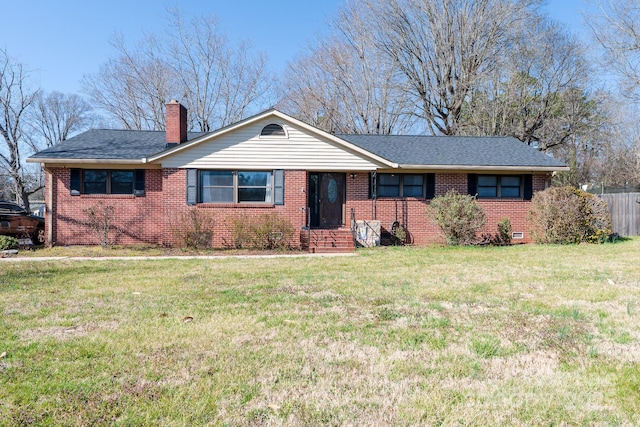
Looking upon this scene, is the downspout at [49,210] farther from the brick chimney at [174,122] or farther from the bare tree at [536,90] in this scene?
the bare tree at [536,90]

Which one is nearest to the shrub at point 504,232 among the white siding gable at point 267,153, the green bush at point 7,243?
the white siding gable at point 267,153

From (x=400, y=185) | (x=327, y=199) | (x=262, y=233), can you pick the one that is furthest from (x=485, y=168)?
(x=262, y=233)

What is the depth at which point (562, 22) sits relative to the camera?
2423 centimetres

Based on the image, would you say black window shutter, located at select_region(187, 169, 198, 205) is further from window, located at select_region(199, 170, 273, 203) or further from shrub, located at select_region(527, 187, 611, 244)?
shrub, located at select_region(527, 187, 611, 244)

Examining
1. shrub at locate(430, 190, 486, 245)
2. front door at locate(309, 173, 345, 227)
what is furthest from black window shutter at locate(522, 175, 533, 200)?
front door at locate(309, 173, 345, 227)

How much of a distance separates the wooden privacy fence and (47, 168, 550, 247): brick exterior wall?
197 inches

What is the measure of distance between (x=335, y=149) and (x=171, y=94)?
17.9 m

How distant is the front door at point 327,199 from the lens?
14.6 meters

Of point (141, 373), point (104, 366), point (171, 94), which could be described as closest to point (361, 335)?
point (141, 373)

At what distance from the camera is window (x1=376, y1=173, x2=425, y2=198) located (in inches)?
564

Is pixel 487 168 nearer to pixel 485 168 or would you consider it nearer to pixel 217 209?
pixel 485 168

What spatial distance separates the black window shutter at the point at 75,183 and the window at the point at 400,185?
9732 millimetres

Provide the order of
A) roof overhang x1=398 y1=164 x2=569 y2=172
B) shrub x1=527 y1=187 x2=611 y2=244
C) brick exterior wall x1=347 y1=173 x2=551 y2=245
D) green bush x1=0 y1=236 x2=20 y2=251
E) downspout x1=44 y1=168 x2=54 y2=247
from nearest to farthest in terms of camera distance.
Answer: green bush x1=0 y1=236 x2=20 y2=251 → shrub x1=527 y1=187 x2=611 y2=244 → downspout x1=44 y1=168 x2=54 y2=247 → roof overhang x1=398 y1=164 x2=569 y2=172 → brick exterior wall x1=347 y1=173 x2=551 y2=245

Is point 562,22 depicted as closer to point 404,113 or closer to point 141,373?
point 404,113
